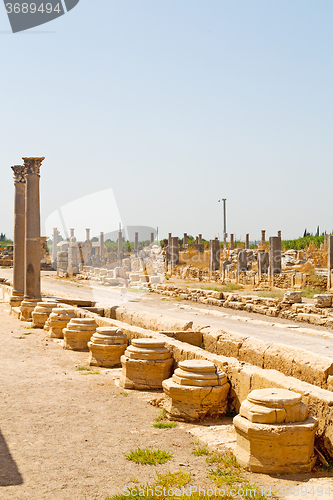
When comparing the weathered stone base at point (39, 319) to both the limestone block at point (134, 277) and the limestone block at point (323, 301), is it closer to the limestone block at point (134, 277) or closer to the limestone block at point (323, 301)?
the limestone block at point (323, 301)

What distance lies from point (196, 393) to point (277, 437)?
152 centimetres

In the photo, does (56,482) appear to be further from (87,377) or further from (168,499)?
(87,377)

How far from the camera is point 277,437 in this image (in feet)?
13.0

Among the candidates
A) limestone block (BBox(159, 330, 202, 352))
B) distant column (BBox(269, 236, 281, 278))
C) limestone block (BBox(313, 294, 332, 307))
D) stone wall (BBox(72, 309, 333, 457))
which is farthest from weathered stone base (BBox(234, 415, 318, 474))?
distant column (BBox(269, 236, 281, 278))

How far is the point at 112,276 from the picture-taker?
34.7 metres

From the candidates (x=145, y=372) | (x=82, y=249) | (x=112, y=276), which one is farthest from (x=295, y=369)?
(x=82, y=249)

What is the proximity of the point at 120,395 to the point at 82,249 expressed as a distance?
3674 cm

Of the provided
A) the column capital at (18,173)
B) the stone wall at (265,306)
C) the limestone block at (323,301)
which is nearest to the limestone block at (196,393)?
the stone wall at (265,306)

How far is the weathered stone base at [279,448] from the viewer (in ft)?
12.9

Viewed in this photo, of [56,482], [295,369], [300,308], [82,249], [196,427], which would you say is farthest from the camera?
[82,249]

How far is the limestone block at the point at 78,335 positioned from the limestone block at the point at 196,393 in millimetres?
4184

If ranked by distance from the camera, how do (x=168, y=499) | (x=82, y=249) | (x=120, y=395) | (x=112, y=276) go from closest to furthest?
1. (x=168, y=499)
2. (x=120, y=395)
3. (x=112, y=276)
4. (x=82, y=249)

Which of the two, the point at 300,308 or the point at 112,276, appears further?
the point at 112,276

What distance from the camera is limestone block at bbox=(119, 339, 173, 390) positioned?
21.7 ft
